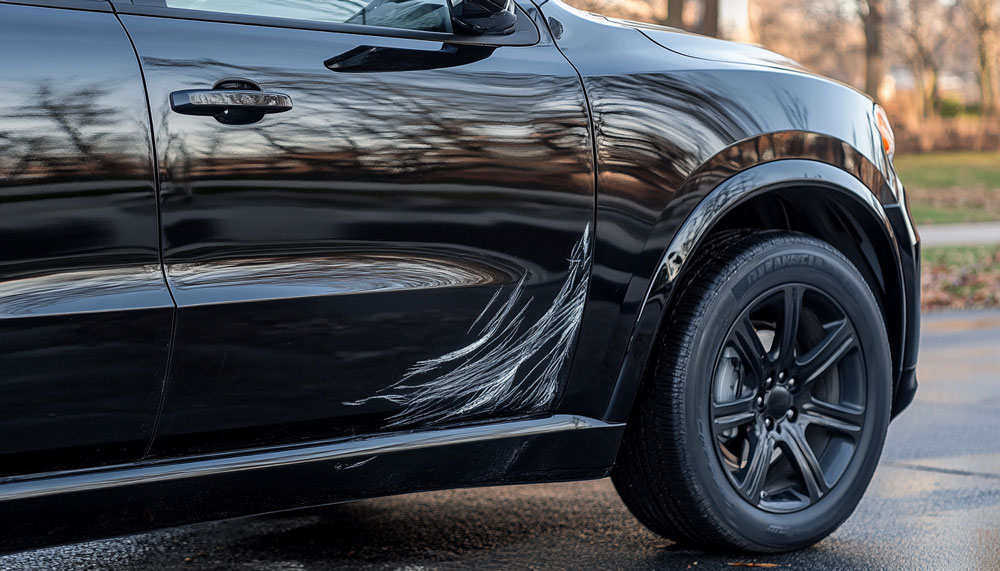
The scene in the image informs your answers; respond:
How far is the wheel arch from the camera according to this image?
2875 mm

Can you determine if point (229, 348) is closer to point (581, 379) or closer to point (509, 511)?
point (581, 379)

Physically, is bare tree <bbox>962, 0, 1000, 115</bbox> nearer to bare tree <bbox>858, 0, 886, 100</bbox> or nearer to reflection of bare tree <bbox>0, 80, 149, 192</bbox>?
bare tree <bbox>858, 0, 886, 100</bbox>

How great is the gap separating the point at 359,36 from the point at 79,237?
29.7 inches

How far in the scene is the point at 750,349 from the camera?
3078 mm

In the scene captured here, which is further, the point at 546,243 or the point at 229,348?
the point at 546,243

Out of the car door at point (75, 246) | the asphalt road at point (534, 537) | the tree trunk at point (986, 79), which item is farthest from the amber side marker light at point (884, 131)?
the tree trunk at point (986, 79)

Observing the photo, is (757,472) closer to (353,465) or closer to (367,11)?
(353,465)

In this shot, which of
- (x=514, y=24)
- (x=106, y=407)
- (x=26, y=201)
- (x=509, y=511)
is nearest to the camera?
(x=26, y=201)

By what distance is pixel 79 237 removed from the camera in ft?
7.09

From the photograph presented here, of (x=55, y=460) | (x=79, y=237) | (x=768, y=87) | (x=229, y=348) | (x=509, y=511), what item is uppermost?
(x=768, y=87)

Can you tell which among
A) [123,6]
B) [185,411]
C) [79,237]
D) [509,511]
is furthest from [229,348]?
[509,511]

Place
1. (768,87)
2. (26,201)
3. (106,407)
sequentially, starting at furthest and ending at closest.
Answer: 1. (768,87)
2. (106,407)
3. (26,201)

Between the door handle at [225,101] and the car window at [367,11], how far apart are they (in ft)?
0.78

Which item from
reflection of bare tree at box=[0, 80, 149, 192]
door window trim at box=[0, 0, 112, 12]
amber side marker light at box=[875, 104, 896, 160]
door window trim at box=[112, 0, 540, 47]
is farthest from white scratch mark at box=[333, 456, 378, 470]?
amber side marker light at box=[875, 104, 896, 160]
